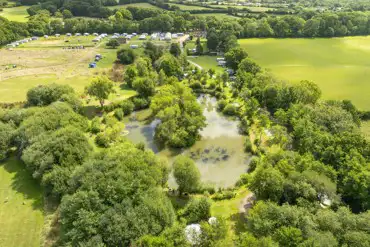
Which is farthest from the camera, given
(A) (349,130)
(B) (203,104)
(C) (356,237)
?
(B) (203,104)

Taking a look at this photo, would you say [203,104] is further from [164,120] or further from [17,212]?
[17,212]

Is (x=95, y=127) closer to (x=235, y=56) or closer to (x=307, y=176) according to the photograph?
(x=307, y=176)

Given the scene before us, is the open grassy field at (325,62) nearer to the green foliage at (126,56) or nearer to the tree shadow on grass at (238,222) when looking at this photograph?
the green foliage at (126,56)

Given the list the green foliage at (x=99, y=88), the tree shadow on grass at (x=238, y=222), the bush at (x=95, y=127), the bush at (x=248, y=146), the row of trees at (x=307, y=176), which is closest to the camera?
the row of trees at (x=307, y=176)

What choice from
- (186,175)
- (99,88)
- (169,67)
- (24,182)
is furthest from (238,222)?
(169,67)

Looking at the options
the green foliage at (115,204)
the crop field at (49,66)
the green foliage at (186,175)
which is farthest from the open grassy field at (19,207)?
the crop field at (49,66)

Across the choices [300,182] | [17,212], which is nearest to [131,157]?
[17,212]
